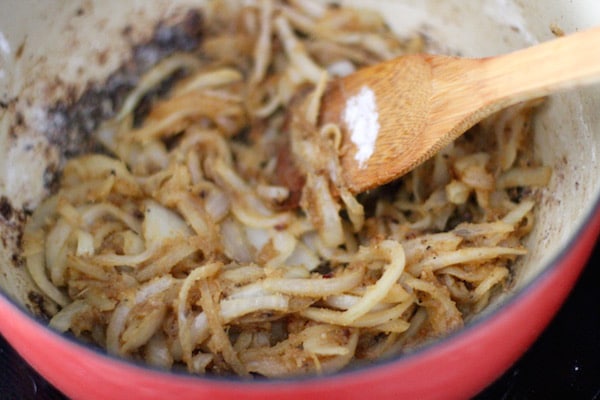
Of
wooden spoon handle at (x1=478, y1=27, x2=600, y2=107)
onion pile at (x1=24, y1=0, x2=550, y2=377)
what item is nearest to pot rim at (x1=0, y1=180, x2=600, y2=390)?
wooden spoon handle at (x1=478, y1=27, x2=600, y2=107)

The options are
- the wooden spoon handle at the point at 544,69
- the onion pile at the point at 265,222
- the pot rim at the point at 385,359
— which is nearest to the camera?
the pot rim at the point at 385,359

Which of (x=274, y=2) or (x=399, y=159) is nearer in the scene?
(x=399, y=159)

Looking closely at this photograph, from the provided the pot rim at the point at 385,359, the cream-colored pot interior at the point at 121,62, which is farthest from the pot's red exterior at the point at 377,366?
the cream-colored pot interior at the point at 121,62

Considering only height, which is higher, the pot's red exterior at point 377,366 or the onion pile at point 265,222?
the pot's red exterior at point 377,366

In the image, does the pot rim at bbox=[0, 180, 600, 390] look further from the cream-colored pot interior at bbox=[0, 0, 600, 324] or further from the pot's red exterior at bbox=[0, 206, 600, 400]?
the cream-colored pot interior at bbox=[0, 0, 600, 324]

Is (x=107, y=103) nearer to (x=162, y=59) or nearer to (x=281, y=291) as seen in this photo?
(x=162, y=59)

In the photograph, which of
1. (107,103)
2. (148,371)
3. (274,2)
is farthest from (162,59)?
(148,371)

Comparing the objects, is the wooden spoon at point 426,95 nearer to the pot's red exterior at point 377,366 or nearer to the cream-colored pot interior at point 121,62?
the cream-colored pot interior at point 121,62
